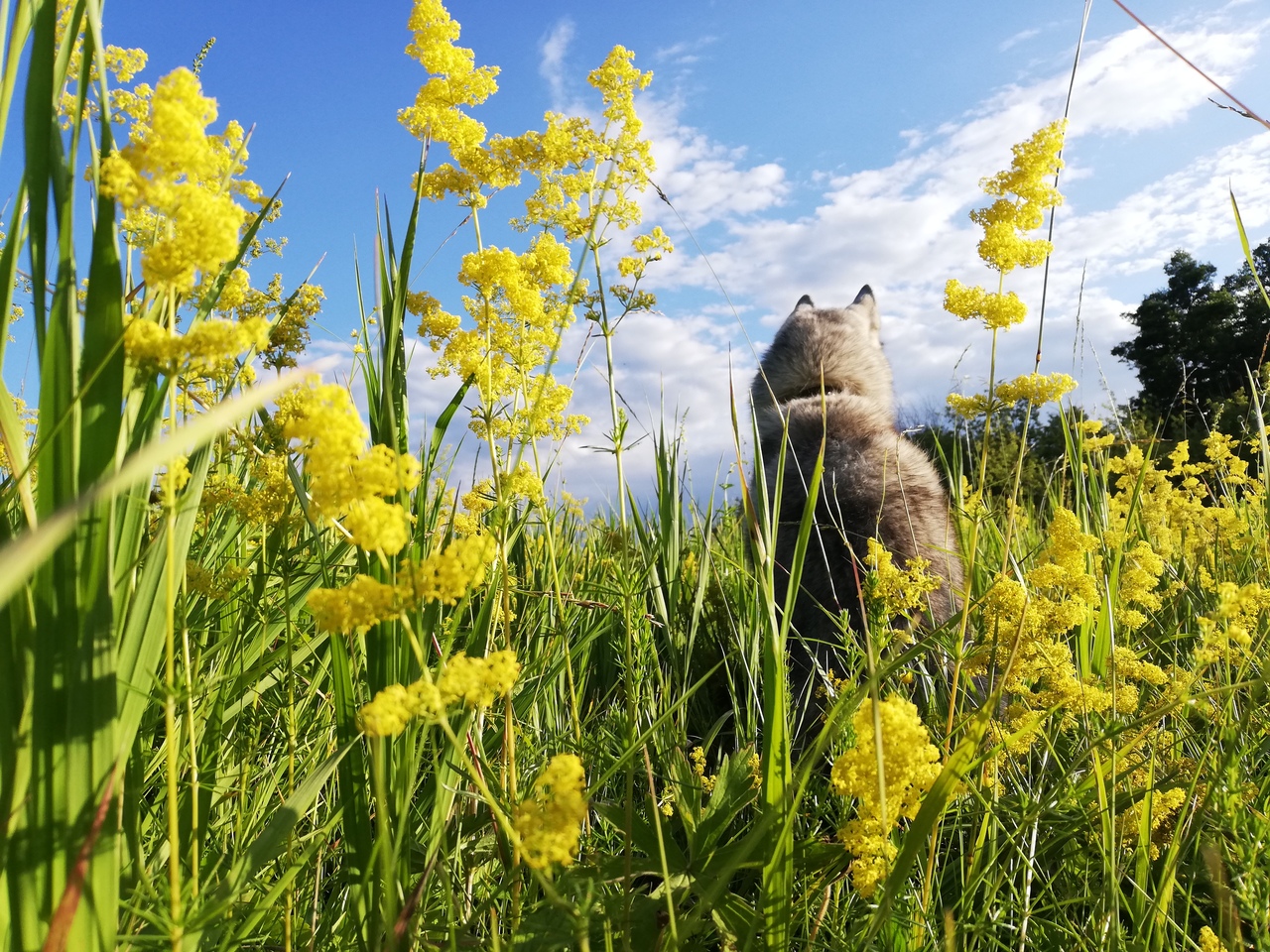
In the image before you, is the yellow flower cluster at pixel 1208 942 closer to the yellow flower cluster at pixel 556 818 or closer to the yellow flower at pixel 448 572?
the yellow flower cluster at pixel 556 818

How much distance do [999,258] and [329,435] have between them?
1.51 m

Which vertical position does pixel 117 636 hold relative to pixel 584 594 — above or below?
above

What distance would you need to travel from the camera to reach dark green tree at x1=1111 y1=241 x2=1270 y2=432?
111ft

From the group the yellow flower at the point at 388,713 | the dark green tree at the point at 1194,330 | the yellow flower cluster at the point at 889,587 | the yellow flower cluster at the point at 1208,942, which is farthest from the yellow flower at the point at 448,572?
the dark green tree at the point at 1194,330

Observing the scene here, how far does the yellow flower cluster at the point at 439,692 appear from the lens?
0.86m

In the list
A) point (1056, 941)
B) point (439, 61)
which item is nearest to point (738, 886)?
point (1056, 941)

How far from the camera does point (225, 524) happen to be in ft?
9.70

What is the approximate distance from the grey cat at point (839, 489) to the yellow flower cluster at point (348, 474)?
6.90ft

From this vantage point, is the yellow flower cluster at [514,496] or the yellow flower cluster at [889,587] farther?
the yellow flower cluster at [514,496]

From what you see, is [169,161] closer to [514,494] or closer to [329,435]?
[329,435]

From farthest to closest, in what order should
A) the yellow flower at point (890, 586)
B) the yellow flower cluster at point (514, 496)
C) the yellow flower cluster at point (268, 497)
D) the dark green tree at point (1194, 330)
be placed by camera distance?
1. the dark green tree at point (1194, 330)
2. the yellow flower cluster at point (514, 496)
3. the yellow flower at point (890, 586)
4. the yellow flower cluster at point (268, 497)

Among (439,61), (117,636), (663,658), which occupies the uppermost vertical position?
(439,61)

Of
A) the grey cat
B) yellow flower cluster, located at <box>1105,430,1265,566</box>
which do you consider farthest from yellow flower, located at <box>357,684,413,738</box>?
yellow flower cluster, located at <box>1105,430,1265,566</box>

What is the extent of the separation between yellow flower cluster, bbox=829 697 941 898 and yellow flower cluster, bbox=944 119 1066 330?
994mm
